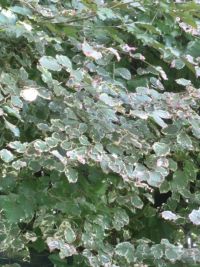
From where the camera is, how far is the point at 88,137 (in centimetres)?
137

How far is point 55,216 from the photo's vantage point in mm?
1371

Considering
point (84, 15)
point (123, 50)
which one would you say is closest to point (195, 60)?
point (123, 50)

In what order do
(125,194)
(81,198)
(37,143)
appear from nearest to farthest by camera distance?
(37,143), (81,198), (125,194)

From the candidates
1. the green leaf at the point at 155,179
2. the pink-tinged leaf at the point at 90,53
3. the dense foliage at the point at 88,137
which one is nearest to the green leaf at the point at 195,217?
the dense foliage at the point at 88,137

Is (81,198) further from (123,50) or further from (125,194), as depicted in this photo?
(123,50)

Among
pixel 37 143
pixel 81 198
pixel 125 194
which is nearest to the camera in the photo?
pixel 37 143

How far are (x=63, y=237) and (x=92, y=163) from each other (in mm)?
220

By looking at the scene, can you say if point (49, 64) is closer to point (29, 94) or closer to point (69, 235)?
point (29, 94)

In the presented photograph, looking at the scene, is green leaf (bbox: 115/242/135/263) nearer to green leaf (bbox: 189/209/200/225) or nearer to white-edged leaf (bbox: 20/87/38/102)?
green leaf (bbox: 189/209/200/225)

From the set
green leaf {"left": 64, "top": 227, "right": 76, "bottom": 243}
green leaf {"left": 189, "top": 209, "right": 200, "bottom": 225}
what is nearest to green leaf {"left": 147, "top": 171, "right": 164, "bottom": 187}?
green leaf {"left": 189, "top": 209, "right": 200, "bottom": 225}

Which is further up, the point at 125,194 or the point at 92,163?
the point at 92,163

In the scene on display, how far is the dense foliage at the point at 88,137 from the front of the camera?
4.17 feet

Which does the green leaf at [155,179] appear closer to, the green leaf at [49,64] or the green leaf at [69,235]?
the green leaf at [69,235]

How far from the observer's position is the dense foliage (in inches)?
50.0
